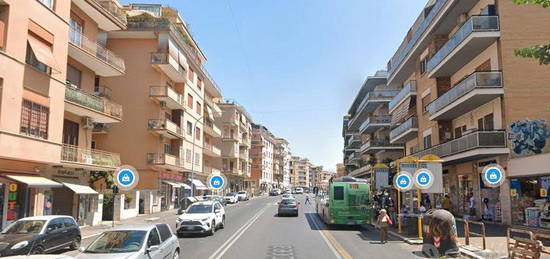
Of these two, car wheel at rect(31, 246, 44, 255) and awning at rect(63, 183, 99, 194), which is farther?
awning at rect(63, 183, 99, 194)

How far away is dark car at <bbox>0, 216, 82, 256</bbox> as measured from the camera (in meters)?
13.3

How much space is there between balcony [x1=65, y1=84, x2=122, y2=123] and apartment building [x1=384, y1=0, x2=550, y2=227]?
2234cm

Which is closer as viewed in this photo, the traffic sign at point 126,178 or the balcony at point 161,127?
the traffic sign at point 126,178

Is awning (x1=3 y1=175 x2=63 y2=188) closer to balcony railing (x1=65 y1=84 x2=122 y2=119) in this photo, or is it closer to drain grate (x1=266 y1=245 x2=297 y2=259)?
balcony railing (x1=65 y1=84 x2=122 y2=119)

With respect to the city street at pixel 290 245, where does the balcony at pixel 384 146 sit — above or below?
above

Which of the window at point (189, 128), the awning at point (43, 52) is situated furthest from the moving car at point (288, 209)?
the window at point (189, 128)

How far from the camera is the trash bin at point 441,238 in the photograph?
8789 mm

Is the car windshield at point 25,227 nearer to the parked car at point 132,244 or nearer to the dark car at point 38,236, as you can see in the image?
the dark car at point 38,236

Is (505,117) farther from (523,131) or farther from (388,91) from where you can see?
(388,91)

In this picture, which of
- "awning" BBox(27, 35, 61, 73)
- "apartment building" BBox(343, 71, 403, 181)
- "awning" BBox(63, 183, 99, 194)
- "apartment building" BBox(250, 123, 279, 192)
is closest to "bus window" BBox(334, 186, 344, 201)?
"awning" BBox(63, 183, 99, 194)

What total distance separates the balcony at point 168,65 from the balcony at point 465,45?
23295mm

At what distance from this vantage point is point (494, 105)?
2691cm

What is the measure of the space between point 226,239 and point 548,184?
15969 mm

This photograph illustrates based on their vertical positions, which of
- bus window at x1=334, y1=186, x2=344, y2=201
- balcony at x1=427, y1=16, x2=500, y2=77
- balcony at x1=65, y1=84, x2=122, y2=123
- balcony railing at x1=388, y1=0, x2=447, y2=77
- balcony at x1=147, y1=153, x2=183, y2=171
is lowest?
bus window at x1=334, y1=186, x2=344, y2=201
